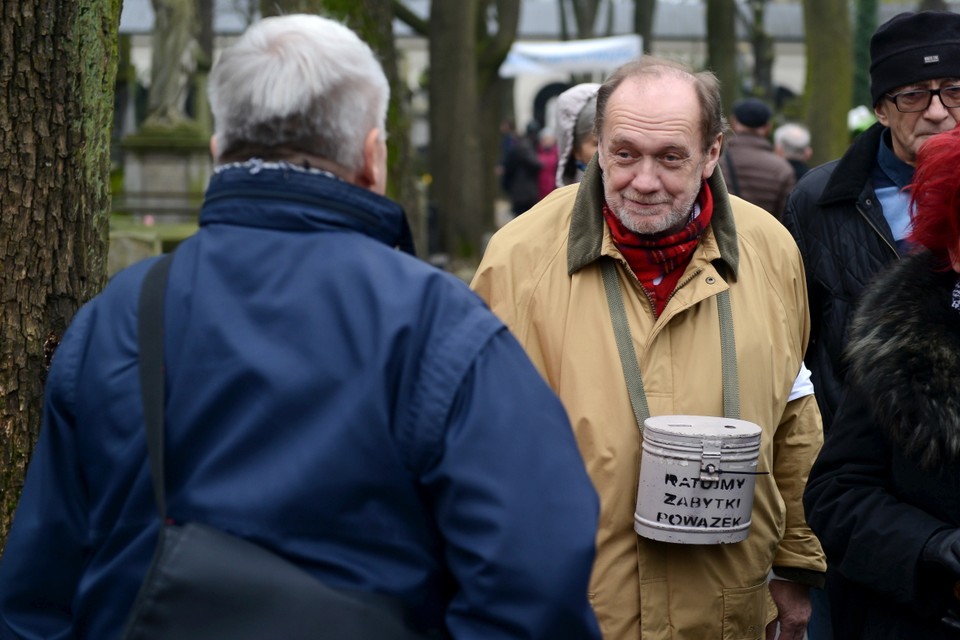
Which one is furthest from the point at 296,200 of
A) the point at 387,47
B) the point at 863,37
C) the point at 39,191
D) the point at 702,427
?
the point at 863,37

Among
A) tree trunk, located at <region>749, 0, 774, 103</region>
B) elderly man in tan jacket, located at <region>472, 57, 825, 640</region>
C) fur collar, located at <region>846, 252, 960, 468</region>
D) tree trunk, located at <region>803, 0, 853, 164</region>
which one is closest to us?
fur collar, located at <region>846, 252, 960, 468</region>

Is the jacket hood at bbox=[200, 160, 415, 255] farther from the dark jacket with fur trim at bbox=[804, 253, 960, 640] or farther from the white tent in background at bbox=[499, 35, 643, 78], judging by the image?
the white tent in background at bbox=[499, 35, 643, 78]

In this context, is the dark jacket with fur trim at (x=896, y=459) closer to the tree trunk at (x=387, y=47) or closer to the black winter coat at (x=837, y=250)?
the black winter coat at (x=837, y=250)

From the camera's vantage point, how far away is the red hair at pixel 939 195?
3.04 meters

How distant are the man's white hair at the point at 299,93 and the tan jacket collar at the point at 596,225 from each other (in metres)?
1.24

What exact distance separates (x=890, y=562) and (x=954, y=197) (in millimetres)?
750

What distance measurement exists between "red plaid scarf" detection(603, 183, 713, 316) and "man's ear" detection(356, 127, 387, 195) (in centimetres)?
128

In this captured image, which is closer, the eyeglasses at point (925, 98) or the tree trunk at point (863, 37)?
the eyeglasses at point (925, 98)

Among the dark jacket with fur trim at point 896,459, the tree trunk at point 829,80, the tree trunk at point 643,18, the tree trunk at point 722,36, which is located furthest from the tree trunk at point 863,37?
the dark jacket with fur trim at point 896,459

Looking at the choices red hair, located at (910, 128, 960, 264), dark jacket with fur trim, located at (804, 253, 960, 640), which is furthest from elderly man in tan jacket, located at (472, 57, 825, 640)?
red hair, located at (910, 128, 960, 264)

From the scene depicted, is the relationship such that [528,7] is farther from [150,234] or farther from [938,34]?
[938,34]

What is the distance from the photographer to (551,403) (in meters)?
2.15

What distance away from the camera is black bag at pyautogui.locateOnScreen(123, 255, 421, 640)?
2.02 m

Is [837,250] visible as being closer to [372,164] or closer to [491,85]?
[372,164]
